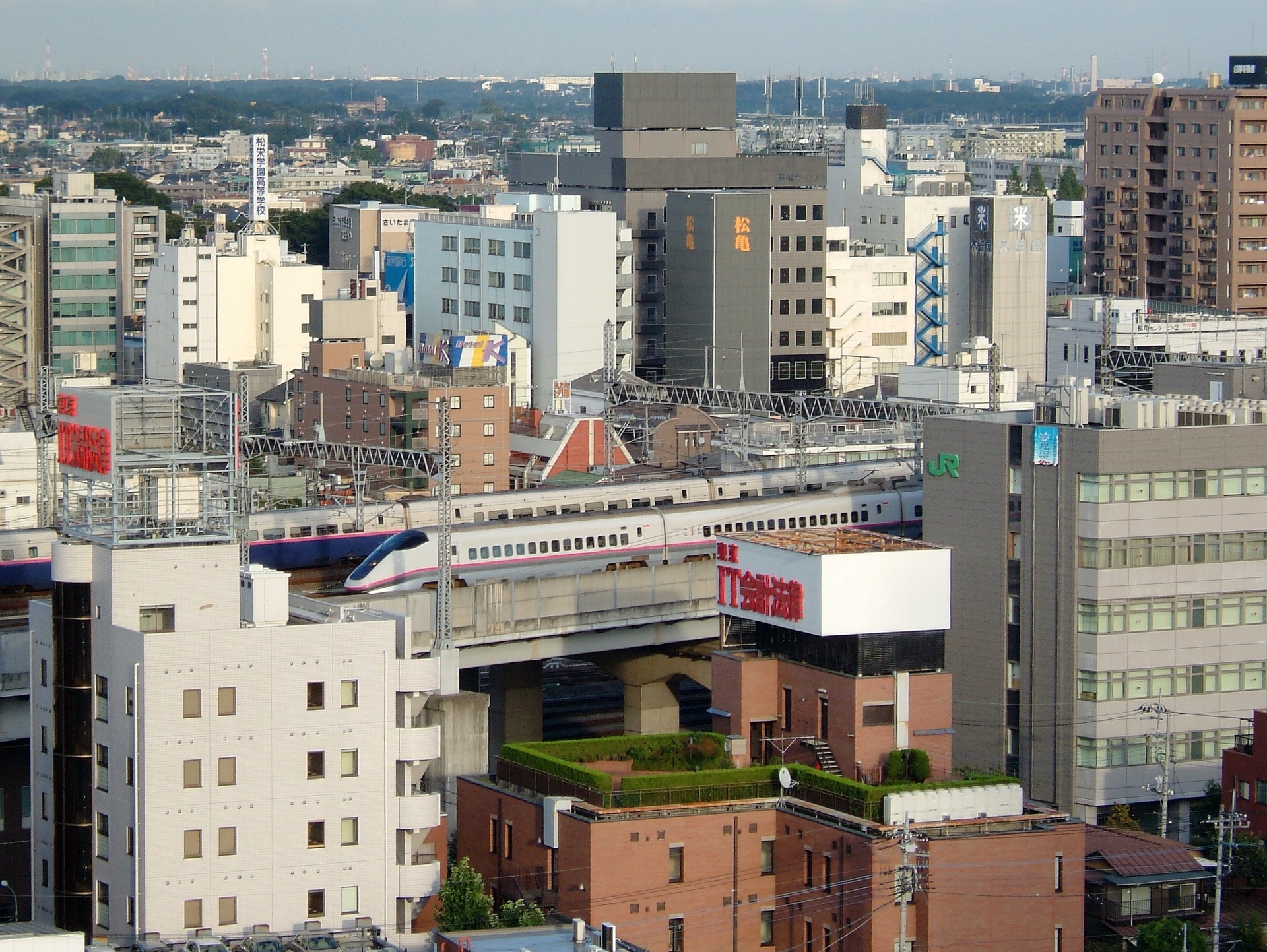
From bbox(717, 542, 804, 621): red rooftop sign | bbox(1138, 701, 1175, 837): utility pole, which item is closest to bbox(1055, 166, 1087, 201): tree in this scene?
bbox(1138, 701, 1175, 837): utility pole

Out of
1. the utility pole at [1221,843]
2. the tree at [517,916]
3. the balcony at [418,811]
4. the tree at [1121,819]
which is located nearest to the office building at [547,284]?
the tree at [1121,819]

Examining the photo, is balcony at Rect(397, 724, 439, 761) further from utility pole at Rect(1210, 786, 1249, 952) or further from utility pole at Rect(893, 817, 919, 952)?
utility pole at Rect(1210, 786, 1249, 952)

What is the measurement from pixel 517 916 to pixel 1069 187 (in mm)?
144743

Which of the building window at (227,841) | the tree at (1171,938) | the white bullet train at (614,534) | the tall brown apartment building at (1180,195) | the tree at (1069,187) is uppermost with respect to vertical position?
the tree at (1069,187)

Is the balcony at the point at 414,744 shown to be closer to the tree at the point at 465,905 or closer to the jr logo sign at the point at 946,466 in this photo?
the tree at the point at 465,905

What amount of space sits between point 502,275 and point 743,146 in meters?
52.4

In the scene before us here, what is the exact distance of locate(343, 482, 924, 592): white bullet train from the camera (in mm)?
43656

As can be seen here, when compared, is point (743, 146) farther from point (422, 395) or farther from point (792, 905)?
point (792, 905)

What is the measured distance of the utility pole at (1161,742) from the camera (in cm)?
3594

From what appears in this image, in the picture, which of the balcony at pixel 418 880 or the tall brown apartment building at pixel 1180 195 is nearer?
the balcony at pixel 418 880

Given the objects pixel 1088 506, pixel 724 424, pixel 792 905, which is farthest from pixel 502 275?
pixel 792 905

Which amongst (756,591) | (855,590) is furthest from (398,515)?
(855,590)

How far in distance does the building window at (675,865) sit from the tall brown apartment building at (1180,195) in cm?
6674

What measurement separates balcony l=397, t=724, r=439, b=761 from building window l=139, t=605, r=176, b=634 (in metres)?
2.98
